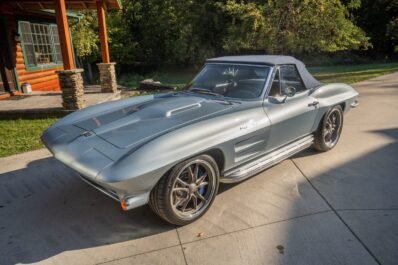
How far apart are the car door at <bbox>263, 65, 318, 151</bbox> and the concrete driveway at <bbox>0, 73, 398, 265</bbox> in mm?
517

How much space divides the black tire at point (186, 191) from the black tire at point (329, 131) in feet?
6.96

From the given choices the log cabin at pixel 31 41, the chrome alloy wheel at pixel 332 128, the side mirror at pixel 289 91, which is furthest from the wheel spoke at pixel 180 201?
the log cabin at pixel 31 41

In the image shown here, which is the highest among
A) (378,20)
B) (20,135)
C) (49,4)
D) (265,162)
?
(378,20)

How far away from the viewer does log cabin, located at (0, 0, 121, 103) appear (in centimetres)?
930

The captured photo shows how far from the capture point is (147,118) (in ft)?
10.6

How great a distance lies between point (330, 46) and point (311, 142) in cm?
1015

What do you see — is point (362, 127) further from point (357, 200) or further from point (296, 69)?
point (357, 200)

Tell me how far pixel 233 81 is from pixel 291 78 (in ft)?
2.69

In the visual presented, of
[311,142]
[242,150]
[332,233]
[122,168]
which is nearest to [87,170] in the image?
[122,168]

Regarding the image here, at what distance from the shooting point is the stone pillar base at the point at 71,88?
23.2 ft

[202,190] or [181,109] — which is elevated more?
[181,109]

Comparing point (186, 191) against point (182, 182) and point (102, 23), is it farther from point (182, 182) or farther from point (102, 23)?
point (102, 23)

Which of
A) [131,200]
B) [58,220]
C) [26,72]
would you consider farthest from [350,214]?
[26,72]

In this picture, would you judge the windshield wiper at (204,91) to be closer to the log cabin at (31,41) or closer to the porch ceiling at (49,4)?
the log cabin at (31,41)
